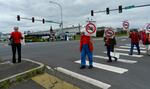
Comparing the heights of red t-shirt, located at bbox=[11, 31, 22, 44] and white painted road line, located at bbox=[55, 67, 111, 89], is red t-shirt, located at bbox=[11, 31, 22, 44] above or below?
above

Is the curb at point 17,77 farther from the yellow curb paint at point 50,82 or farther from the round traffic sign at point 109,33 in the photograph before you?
the round traffic sign at point 109,33

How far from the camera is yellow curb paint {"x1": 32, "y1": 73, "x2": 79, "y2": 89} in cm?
864

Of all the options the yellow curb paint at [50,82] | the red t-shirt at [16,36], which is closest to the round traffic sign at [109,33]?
the red t-shirt at [16,36]

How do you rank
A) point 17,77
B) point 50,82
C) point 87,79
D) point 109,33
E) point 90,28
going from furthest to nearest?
point 109,33 < point 90,28 < point 17,77 < point 87,79 < point 50,82

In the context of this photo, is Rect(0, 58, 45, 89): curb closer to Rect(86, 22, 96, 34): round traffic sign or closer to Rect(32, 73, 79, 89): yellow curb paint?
Rect(32, 73, 79, 89): yellow curb paint

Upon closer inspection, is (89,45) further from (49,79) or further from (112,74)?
(49,79)

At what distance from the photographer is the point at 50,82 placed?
9.31m

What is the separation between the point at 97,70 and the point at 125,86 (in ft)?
10.6

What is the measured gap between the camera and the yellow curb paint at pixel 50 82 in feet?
28.3

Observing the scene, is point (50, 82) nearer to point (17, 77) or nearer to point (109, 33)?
point (17, 77)

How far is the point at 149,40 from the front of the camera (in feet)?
58.2

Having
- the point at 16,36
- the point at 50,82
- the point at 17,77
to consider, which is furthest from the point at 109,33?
the point at 17,77

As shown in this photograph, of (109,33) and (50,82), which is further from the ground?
(109,33)

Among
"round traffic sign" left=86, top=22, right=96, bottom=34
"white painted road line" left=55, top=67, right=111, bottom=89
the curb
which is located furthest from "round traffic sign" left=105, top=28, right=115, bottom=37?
the curb
